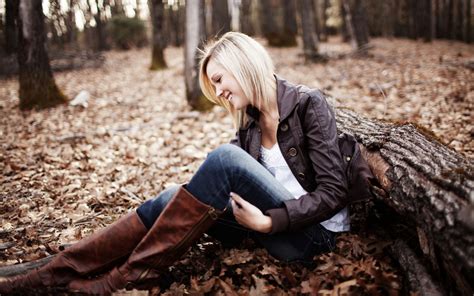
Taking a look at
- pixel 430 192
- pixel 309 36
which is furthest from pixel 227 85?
pixel 309 36

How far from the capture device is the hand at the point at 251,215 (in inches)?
81.4

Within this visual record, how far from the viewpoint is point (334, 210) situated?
2162 millimetres

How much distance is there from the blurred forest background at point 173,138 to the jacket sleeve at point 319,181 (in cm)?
34

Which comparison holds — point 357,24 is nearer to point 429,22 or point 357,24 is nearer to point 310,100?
point 429,22

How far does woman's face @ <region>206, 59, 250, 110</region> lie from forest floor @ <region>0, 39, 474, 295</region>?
→ 103 centimetres

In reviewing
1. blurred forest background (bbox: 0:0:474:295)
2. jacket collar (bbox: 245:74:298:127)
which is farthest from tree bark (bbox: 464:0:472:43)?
jacket collar (bbox: 245:74:298:127)

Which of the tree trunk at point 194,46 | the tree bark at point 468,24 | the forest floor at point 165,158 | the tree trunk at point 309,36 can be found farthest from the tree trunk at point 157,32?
the tree bark at point 468,24

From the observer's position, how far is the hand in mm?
2068

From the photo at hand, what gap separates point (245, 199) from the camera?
2221 mm

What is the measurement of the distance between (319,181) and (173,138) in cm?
360

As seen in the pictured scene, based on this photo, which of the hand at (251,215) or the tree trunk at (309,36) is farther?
the tree trunk at (309,36)

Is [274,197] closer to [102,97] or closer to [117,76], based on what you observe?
[102,97]

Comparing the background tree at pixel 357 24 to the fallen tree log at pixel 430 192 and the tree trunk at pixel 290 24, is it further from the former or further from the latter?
the fallen tree log at pixel 430 192

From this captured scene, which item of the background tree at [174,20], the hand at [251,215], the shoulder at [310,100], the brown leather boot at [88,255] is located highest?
the background tree at [174,20]
